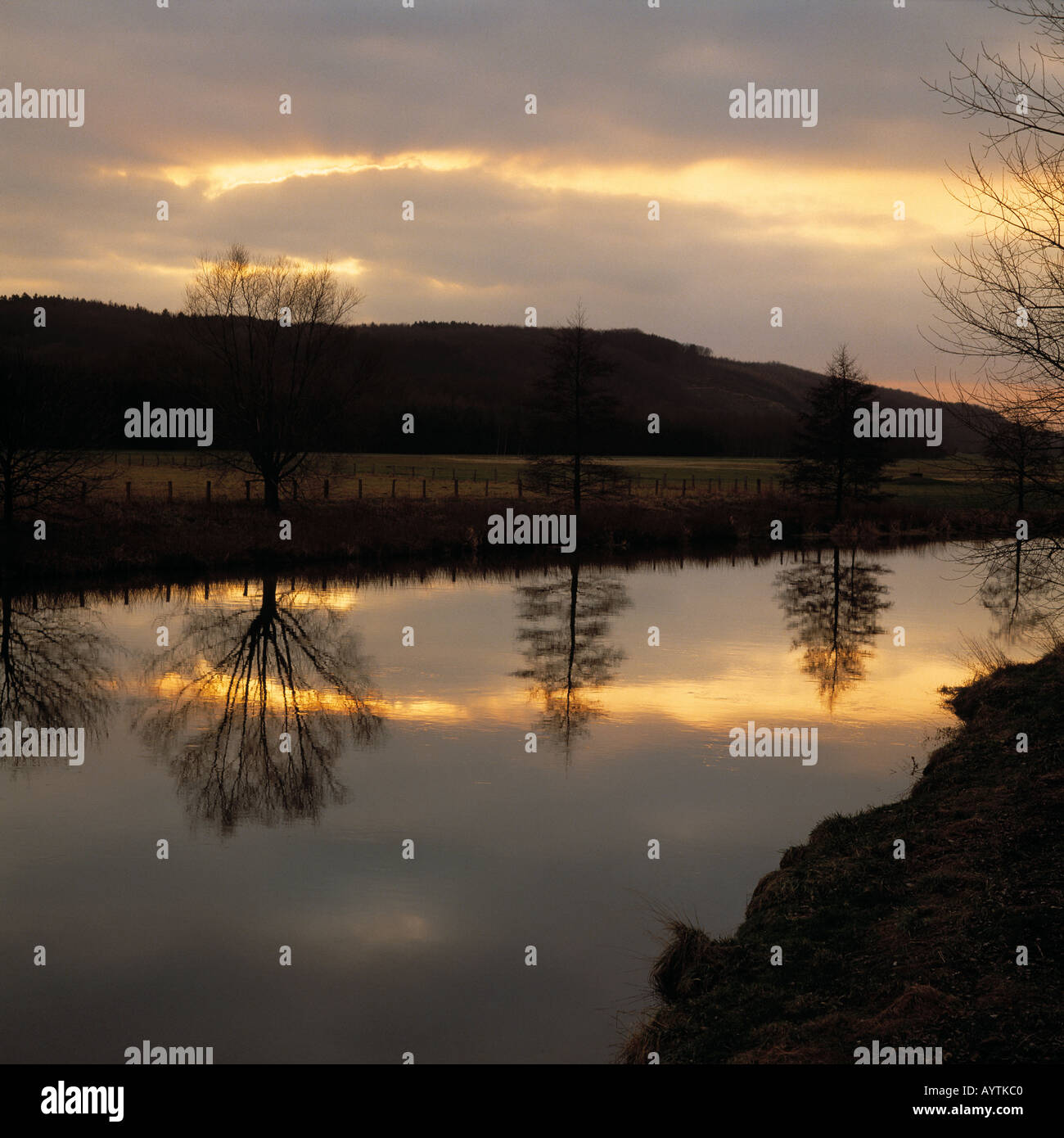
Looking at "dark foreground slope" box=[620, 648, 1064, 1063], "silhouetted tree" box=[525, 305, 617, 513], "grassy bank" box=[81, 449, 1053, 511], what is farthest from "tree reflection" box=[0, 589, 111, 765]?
"silhouetted tree" box=[525, 305, 617, 513]

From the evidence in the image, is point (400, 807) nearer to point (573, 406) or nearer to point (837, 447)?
point (573, 406)

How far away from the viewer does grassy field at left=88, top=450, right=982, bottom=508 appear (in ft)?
190

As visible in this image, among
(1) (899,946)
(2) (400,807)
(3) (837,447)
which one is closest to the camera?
(1) (899,946)

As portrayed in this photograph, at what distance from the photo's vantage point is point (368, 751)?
58.0 ft

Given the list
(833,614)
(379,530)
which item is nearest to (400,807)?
(833,614)

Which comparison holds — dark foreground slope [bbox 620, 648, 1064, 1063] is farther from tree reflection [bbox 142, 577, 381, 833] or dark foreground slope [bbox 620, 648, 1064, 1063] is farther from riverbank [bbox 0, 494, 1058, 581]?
riverbank [bbox 0, 494, 1058, 581]

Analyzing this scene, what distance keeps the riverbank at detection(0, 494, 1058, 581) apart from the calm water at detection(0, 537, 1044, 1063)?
7.88 metres

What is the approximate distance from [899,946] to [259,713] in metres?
13.5

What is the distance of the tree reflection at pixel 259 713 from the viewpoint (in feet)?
51.4

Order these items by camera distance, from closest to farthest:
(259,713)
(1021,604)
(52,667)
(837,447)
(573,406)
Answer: (259,713) < (52,667) < (1021,604) < (573,406) < (837,447)

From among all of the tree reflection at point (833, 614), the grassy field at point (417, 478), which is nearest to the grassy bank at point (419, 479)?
the grassy field at point (417, 478)

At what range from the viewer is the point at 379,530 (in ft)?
164
